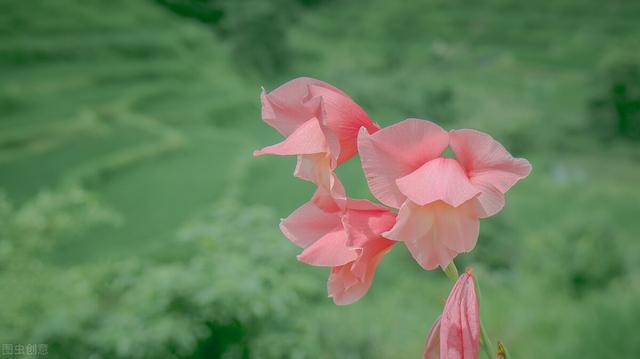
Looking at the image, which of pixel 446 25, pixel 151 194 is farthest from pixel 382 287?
pixel 446 25

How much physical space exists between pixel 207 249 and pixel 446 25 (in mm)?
8446

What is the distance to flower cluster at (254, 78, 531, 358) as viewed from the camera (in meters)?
0.32

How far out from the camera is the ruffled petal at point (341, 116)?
13.8 inches

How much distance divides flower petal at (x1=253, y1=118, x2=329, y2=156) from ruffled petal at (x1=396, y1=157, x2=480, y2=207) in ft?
0.17

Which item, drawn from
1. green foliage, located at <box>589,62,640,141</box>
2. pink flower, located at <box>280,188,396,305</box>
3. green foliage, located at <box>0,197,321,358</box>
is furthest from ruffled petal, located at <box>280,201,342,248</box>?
green foliage, located at <box>589,62,640,141</box>

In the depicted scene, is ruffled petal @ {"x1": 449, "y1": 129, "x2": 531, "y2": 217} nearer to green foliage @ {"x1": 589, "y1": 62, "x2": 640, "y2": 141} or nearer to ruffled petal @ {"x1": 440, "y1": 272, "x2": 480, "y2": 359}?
ruffled petal @ {"x1": 440, "y1": 272, "x2": 480, "y2": 359}

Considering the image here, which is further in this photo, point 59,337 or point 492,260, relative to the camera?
point 492,260

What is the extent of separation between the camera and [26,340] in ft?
3.95

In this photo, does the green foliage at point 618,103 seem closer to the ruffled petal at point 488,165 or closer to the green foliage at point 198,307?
the green foliage at point 198,307

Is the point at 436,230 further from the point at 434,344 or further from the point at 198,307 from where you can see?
the point at 198,307

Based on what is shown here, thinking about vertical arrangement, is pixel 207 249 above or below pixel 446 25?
above

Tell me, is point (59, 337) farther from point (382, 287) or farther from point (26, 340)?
point (382, 287)

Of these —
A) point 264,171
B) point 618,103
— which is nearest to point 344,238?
point 264,171

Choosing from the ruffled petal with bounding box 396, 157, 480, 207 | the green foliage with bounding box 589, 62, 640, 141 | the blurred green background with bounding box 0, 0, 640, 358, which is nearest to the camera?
the ruffled petal with bounding box 396, 157, 480, 207
